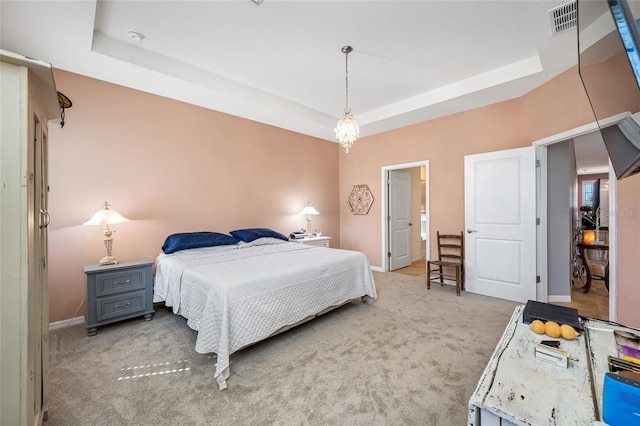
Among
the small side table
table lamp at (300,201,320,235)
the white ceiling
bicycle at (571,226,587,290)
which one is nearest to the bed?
the small side table

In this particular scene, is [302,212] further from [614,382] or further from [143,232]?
[614,382]

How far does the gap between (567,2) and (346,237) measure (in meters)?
4.49

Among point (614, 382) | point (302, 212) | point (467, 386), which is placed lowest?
point (467, 386)

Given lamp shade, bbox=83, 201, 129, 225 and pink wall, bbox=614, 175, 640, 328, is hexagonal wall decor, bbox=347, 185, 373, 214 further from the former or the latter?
lamp shade, bbox=83, 201, 129, 225

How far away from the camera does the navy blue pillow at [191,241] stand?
10.2 ft

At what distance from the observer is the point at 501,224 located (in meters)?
3.52

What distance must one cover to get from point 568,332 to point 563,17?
7.95ft

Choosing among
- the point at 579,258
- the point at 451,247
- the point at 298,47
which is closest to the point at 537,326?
the point at 298,47

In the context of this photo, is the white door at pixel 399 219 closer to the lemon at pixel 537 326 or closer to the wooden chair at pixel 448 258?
the wooden chair at pixel 448 258

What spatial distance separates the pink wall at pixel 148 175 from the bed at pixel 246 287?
57 cm

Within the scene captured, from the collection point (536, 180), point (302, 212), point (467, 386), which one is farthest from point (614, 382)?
point (302, 212)

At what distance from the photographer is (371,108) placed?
14.5ft

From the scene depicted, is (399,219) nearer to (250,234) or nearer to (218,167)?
(250,234)

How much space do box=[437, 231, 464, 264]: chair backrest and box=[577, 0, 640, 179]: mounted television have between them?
3063mm
